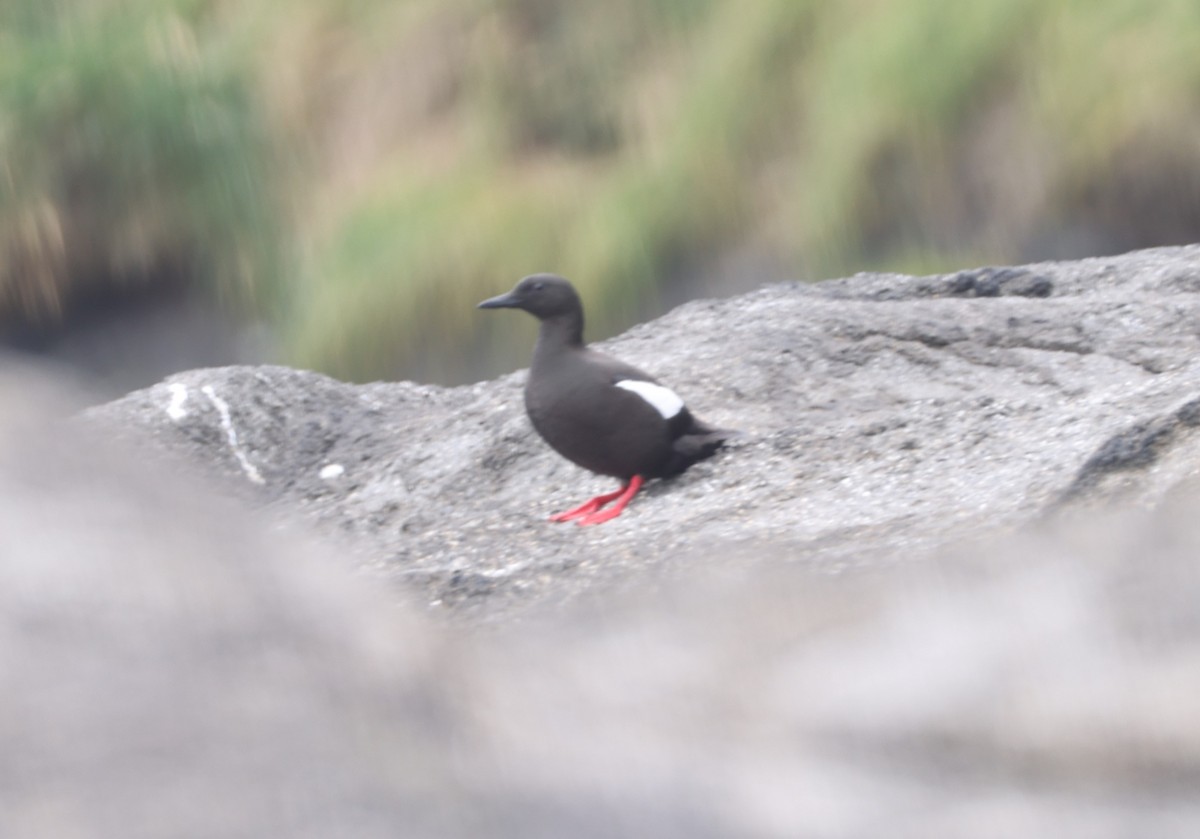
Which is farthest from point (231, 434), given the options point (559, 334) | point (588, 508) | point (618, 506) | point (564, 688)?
point (564, 688)

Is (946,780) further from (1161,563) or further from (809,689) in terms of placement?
(1161,563)

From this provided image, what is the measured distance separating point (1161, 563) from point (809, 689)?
271 millimetres

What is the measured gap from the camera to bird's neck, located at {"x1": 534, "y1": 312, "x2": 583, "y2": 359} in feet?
13.9

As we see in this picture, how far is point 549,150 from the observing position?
8.61 metres

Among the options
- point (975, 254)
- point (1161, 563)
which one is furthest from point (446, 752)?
point (975, 254)

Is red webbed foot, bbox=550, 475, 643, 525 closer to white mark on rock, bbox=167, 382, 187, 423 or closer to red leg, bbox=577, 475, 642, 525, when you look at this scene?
red leg, bbox=577, 475, 642, 525

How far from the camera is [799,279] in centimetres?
720

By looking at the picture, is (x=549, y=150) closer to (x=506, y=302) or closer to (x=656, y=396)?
(x=506, y=302)

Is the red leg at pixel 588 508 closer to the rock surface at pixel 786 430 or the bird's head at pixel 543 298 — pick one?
the rock surface at pixel 786 430

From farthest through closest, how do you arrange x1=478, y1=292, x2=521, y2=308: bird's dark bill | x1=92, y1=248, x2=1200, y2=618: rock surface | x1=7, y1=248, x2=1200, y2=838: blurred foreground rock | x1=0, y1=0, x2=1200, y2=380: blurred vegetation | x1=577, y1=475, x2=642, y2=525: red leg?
x1=0, y1=0, x2=1200, y2=380: blurred vegetation → x1=478, y1=292, x2=521, y2=308: bird's dark bill → x1=577, y1=475, x2=642, y2=525: red leg → x1=92, y1=248, x2=1200, y2=618: rock surface → x1=7, y1=248, x2=1200, y2=838: blurred foreground rock

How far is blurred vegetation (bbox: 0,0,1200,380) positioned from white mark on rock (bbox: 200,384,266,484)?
2.41m

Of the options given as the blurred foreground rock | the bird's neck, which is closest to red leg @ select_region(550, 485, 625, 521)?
the bird's neck

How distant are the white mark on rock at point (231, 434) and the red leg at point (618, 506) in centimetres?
152

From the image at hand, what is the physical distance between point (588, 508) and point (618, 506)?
0.35 ft
